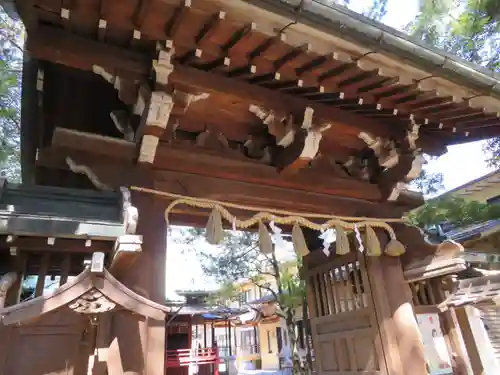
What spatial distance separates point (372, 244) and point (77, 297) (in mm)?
3244

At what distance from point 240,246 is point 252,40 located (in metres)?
13.4

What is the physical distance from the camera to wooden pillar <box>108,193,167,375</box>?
264 centimetres

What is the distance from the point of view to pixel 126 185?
318 centimetres

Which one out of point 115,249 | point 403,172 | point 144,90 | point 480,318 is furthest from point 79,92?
point 480,318

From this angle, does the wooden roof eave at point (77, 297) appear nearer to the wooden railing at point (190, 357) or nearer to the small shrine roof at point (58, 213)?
the small shrine roof at point (58, 213)

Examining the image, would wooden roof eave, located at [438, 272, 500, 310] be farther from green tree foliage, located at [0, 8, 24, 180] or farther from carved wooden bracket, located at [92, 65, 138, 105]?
green tree foliage, located at [0, 8, 24, 180]

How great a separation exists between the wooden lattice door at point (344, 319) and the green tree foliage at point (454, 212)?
10.7ft

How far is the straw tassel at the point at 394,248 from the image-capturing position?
4.26 m

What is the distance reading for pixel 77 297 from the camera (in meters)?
2.21

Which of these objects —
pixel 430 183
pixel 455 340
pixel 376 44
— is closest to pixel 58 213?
pixel 376 44

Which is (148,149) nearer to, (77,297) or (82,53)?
(82,53)

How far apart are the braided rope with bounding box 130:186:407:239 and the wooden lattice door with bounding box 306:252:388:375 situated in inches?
19.0

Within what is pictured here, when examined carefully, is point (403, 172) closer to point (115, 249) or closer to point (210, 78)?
point (210, 78)

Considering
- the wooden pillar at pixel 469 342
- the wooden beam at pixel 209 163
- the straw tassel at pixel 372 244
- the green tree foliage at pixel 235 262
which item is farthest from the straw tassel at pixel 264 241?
the green tree foliage at pixel 235 262
